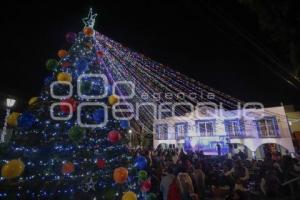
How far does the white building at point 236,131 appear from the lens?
20.0m

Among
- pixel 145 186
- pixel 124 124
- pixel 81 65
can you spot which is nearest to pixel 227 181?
pixel 145 186

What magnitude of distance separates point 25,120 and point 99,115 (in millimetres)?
1691

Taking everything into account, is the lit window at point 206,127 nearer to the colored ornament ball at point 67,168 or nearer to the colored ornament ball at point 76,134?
the colored ornament ball at point 76,134

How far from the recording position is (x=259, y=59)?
5.10m

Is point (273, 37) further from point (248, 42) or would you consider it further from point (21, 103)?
point (21, 103)

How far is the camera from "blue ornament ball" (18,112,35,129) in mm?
4551

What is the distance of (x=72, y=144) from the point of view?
500 centimetres

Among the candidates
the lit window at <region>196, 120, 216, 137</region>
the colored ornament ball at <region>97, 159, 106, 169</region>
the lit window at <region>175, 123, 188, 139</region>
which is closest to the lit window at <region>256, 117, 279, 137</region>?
the lit window at <region>196, 120, 216, 137</region>

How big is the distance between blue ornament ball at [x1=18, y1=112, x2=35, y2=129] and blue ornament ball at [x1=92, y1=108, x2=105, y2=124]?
1.45 m

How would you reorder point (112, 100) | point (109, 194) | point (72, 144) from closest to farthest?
1. point (109, 194)
2. point (72, 144)
3. point (112, 100)

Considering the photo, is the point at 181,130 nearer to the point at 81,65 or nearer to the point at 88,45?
the point at 88,45

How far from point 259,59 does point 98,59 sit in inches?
183

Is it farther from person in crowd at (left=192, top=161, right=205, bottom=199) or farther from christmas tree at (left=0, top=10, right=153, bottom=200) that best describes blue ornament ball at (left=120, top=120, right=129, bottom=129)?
person in crowd at (left=192, top=161, right=205, bottom=199)

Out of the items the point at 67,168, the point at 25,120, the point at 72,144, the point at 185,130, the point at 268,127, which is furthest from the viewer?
the point at 185,130
